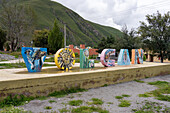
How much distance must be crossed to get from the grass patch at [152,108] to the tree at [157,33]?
18208 millimetres

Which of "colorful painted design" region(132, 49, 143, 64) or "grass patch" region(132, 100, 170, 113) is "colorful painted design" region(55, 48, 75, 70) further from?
"colorful painted design" region(132, 49, 143, 64)

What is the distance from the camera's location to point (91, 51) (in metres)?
51.8

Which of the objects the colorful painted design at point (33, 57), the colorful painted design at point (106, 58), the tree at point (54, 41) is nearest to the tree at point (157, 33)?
the colorful painted design at point (106, 58)

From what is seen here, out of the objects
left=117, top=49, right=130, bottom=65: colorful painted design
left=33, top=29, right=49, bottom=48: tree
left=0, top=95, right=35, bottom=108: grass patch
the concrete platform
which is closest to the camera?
left=0, top=95, right=35, bottom=108: grass patch

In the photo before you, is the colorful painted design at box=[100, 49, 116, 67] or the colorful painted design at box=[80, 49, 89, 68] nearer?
the colorful painted design at box=[80, 49, 89, 68]

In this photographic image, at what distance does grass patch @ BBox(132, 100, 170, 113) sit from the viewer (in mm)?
4839

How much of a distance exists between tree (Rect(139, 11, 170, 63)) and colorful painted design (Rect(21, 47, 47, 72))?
1815 cm

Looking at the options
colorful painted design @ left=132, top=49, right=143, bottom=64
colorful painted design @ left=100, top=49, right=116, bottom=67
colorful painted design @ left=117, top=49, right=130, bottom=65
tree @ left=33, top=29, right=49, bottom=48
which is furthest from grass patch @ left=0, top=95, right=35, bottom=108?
tree @ left=33, top=29, right=49, bottom=48

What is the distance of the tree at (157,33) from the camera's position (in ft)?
71.2

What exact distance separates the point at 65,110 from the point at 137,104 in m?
2.61

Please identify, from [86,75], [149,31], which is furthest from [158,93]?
[149,31]

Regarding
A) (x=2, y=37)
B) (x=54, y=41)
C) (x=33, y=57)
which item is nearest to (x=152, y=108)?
(x=33, y=57)

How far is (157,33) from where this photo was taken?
71.3ft

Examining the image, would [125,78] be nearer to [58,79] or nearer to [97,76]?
[97,76]
